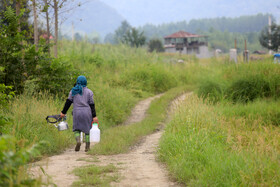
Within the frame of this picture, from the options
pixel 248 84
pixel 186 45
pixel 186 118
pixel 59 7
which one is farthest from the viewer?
pixel 186 45

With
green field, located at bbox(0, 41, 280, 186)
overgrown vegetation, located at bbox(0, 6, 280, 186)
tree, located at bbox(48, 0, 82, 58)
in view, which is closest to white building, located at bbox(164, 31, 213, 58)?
green field, located at bbox(0, 41, 280, 186)

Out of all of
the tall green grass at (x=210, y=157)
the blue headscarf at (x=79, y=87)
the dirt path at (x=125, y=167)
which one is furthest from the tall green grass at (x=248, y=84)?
the blue headscarf at (x=79, y=87)

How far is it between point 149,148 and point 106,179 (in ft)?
10.6

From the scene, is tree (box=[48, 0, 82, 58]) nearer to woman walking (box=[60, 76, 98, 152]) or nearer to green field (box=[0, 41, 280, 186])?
green field (box=[0, 41, 280, 186])

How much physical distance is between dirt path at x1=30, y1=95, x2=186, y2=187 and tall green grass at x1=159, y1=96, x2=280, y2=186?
291 millimetres

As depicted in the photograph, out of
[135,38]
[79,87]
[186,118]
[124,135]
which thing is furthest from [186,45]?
[79,87]

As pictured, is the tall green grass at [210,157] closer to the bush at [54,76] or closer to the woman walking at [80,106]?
the woman walking at [80,106]

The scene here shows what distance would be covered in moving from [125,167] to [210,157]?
4.94 feet

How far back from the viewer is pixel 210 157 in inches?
239

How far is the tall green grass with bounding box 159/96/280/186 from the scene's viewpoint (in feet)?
16.4

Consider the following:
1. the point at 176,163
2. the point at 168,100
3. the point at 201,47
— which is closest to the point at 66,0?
the point at 168,100

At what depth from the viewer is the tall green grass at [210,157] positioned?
501 cm

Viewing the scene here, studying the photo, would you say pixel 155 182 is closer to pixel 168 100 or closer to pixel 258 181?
pixel 258 181

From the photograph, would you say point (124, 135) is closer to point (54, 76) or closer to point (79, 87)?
point (79, 87)
